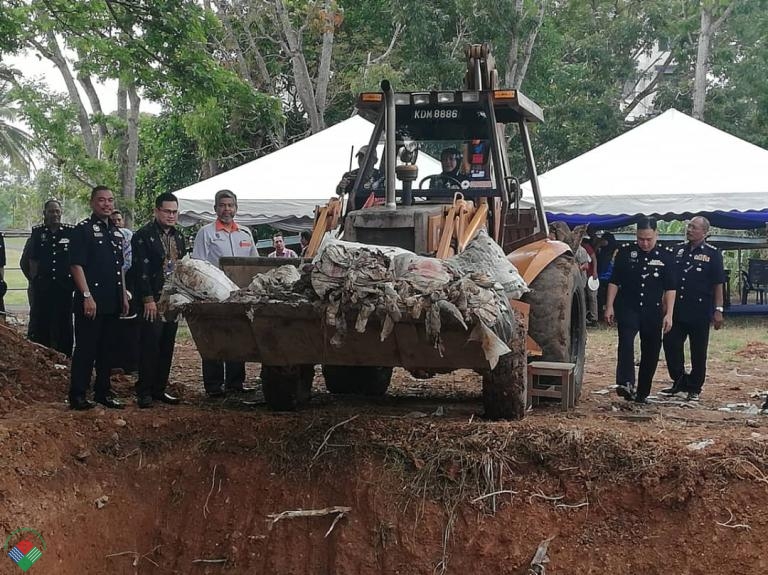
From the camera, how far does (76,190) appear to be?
20.0 metres

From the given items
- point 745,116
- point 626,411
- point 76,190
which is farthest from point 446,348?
point 745,116

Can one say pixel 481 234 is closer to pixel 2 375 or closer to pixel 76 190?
pixel 2 375

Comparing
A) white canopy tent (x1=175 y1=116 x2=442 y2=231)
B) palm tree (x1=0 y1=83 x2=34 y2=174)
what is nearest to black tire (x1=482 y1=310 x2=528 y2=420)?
white canopy tent (x1=175 y1=116 x2=442 y2=231)

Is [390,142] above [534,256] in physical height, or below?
above

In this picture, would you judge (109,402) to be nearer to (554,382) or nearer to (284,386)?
(284,386)

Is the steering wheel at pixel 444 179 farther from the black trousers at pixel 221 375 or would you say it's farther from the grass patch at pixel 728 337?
the grass patch at pixel 728 337

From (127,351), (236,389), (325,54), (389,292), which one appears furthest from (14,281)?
(389,292)

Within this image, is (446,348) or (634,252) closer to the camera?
(446,348)

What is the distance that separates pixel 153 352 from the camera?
6.55 meters

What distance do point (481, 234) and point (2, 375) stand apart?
4.26 metres

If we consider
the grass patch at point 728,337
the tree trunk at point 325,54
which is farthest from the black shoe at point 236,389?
the tree trunk at point 325,54

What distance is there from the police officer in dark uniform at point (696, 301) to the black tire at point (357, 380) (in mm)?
2458

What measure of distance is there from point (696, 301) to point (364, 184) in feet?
9.88

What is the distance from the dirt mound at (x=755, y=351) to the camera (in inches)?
418
